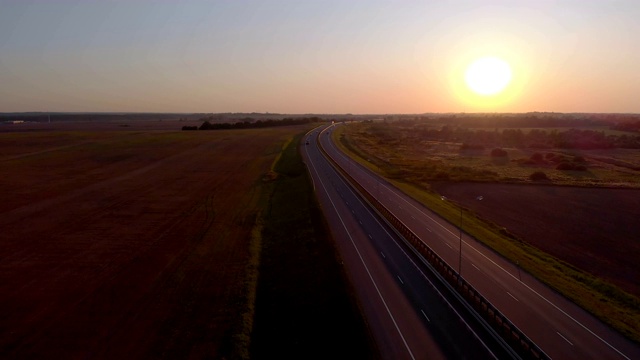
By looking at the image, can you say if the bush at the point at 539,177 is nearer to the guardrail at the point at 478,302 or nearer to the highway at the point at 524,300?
Answer: the highway at the point at 524,300

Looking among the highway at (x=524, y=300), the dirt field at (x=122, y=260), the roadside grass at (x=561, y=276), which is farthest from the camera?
the roadside grass at (x=561, y=276)

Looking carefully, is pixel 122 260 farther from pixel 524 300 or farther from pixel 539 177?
pixel 539 177

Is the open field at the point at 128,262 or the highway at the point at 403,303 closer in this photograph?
the highway at the point at 403,303

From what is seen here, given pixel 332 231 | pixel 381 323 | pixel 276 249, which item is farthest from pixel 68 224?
pixel 381 323

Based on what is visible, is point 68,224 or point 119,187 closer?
point 68,224

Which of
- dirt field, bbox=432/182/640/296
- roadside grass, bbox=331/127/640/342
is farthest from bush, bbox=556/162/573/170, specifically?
roadside grass, bbox=331/127/640/342

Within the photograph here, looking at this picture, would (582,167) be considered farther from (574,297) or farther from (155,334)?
(155,334)

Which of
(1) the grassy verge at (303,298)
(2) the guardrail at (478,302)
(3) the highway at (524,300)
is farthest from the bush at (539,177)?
(1) the grassy verge at (303,298)
